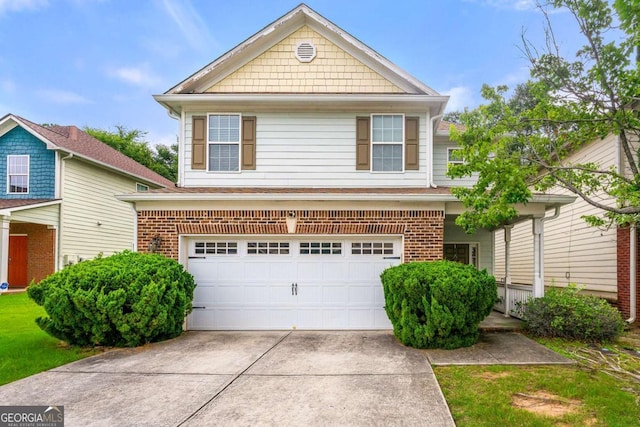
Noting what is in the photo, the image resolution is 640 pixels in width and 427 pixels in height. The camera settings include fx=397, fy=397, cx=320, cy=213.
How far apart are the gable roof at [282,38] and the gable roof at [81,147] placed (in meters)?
7.69

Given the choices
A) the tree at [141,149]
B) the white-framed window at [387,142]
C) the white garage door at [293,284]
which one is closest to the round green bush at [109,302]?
the white garage door at [293,284]

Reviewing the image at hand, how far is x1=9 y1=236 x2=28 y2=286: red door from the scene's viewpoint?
1508cm

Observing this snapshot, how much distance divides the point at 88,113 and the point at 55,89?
3.53m

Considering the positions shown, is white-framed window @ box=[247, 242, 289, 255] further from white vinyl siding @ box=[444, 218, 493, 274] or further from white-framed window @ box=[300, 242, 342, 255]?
white vinyl siding @ box=[444, 218, 493, 274]

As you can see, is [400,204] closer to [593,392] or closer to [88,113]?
[593,392]

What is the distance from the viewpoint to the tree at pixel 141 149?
3228cm


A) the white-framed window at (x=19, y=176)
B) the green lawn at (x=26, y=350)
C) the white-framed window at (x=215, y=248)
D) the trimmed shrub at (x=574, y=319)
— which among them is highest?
the white-framed window at (x=19, y=176)

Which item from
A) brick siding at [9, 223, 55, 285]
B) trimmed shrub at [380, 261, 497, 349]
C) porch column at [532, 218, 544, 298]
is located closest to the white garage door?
trimmed shrub at [380, 261, 497, 349]

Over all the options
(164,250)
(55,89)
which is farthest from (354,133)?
(55,89)

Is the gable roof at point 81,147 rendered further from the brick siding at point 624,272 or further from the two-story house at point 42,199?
the brick siding at point 624,272

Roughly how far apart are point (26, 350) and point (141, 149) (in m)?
29.1

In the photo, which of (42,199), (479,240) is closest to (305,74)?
(479,240)

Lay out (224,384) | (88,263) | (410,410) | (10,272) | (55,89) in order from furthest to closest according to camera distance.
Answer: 1. (55,89)
2. (10,272)
3. (88,263)
4. (224,384)
5. (410,410)

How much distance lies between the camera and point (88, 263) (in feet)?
25.0
